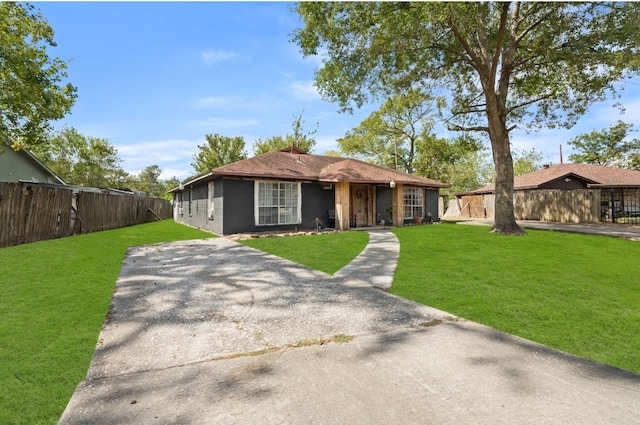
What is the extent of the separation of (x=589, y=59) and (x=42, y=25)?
65.9 ft

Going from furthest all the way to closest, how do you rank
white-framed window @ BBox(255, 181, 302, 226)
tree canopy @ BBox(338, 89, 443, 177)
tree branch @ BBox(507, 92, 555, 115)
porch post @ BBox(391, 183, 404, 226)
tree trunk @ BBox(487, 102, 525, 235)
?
tree canopy @ BBox(338, 89, 443, 177)
porch post @ BBox(391, 183, 404, 226)
white-framed window @ BBox(255, 181, 302, 226)
tree branch @ BBox(507, 92, 555, 115)
tree trunk @ BBox(487, 102, 525, 235)

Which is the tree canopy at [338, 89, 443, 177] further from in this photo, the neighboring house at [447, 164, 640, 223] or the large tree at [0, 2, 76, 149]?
the large tree at [0, 2, 76, 149]

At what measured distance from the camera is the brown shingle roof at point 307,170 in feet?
43.4

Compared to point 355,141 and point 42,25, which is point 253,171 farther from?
point 355,141

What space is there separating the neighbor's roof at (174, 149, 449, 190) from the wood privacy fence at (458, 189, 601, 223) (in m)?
8.53

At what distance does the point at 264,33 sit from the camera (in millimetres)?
10508

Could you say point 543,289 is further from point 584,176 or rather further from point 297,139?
point 297,139

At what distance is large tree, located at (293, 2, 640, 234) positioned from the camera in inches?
394

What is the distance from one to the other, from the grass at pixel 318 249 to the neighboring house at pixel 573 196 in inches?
619

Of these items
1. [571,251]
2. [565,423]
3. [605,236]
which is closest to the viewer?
[565,423]

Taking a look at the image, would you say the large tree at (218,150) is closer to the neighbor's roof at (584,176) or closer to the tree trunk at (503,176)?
the neighbor's roof at (584,176)

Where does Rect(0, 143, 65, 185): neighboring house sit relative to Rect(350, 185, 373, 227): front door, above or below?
above

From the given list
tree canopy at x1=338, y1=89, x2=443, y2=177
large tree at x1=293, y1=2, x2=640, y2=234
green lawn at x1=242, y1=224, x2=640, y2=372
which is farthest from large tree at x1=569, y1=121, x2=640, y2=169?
green lawn at x1=242, y1=224, x2=640, y2=372

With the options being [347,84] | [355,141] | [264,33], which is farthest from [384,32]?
[355,141]
